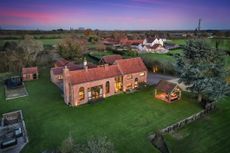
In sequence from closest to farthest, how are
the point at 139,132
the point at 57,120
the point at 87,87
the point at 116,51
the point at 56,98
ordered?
1. the point at 139,132
2. the point at 57,120
3. the point at 87,87
4. the point at 56,98
5. the point at 116,51

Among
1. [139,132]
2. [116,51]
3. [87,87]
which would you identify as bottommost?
[139,132]

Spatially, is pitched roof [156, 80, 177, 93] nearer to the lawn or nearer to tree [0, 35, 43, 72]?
the lawn

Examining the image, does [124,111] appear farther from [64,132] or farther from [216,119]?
[216,119]

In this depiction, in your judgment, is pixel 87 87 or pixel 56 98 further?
pixel 56 98

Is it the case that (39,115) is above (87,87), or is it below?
below

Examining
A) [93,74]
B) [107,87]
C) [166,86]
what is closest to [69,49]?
[93,74]

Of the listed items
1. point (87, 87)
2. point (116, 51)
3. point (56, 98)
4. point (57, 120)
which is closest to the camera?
point (57, 120)

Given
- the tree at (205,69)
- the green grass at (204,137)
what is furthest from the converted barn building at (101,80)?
the green grass at (204,137)

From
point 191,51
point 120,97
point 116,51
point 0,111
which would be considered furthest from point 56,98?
point 116,51
